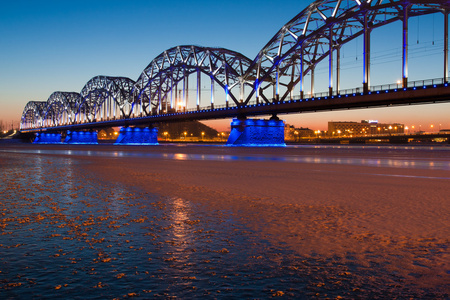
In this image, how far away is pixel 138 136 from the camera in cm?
12750

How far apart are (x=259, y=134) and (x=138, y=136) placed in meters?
54.8

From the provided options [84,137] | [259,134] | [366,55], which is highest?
[366,55]

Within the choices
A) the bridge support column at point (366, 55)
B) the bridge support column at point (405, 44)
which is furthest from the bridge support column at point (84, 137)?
the bridge support column at point (405, 44)

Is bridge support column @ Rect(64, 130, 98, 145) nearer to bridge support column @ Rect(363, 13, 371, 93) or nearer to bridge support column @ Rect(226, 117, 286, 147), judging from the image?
bridge support column @ Rect(226, 117, 286, 147)

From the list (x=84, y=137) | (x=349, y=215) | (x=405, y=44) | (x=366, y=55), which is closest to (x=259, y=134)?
(x=366, y=55)

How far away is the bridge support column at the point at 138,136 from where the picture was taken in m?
126

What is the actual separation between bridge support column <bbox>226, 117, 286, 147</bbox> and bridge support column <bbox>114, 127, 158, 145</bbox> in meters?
46.8

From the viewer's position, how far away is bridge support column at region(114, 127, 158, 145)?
413 ft

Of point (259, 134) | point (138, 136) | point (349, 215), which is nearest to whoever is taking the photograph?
point (349, 215)

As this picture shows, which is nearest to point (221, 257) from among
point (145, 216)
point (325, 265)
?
point (325, 265)

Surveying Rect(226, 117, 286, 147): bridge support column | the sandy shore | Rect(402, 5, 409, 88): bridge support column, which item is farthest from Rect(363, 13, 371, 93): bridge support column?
the sandy shore

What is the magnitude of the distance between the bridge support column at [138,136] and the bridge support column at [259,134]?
46.8 metres

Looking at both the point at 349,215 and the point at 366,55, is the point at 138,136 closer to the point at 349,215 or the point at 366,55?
the point at 366,55

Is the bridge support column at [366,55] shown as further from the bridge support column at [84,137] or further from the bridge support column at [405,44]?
the bridge support column at [84,137]
